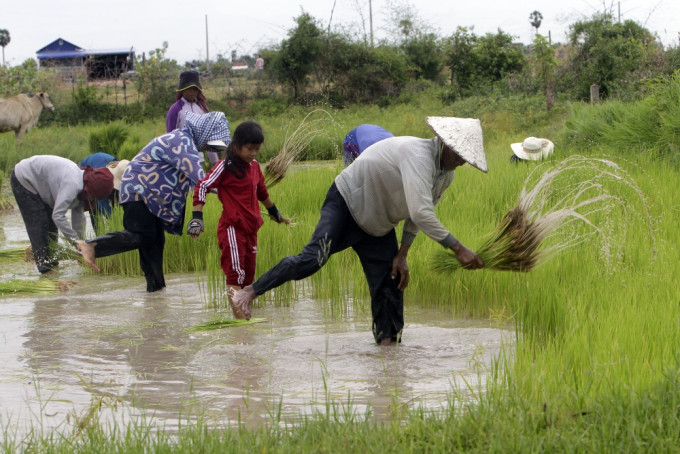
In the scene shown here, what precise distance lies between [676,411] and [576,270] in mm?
2159

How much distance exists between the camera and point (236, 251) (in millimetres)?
5059

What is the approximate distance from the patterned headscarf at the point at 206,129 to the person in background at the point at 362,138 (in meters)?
0.92

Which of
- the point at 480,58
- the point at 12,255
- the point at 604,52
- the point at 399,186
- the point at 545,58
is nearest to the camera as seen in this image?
the point at 399,186

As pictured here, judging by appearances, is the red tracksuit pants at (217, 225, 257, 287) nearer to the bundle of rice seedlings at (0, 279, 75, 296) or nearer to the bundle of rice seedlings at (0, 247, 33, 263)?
the bundle of rice seedlings at (0, 279, 75, 296)

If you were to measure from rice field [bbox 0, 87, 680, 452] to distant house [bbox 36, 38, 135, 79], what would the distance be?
1913 centimetres

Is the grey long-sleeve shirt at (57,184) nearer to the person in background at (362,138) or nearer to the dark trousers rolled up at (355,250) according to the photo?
the person in background at (362,138)

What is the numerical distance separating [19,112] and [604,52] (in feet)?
39.5

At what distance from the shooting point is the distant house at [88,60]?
2597 cm

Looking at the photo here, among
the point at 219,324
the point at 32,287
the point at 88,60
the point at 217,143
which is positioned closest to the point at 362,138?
the point at 217,143

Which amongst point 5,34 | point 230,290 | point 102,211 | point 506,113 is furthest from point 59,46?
point 230,290

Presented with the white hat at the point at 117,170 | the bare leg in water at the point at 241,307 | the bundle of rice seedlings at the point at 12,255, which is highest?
the white hat at the point at 117,170

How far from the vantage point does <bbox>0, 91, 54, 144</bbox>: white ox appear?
54.8 feet

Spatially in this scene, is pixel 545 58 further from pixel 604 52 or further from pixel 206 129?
pixel 206 129

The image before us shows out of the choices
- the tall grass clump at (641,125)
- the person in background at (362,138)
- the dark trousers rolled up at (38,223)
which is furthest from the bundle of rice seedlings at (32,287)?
the tall grass clump at (641,125)
